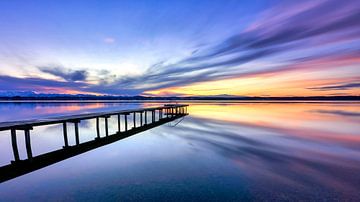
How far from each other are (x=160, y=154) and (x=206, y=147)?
108 inches

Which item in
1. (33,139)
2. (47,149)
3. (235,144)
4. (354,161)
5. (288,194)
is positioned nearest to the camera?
(288,194)

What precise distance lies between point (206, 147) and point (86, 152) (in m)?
6.28

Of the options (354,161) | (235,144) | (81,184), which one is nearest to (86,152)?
(81,184)

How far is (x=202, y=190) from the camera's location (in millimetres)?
5691

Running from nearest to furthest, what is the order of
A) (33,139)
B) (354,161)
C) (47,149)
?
(354,161)
(47,149)
(33,139)

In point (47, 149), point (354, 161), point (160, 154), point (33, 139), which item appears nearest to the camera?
point (354, 161)

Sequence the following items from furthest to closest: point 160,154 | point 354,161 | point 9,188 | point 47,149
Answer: point 47,149
point 160,154
point 354,161
point 9,188

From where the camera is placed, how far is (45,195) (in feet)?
18.7

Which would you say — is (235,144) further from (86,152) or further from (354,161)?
(86,152)

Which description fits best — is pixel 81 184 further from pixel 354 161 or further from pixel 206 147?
pixel 354 161

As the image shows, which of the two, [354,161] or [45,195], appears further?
[354,161]

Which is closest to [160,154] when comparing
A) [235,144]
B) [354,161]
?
[235,144]

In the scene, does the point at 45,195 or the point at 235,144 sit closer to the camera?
the point at 45,195

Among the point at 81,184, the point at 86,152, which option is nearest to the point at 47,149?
the point at 86,152
